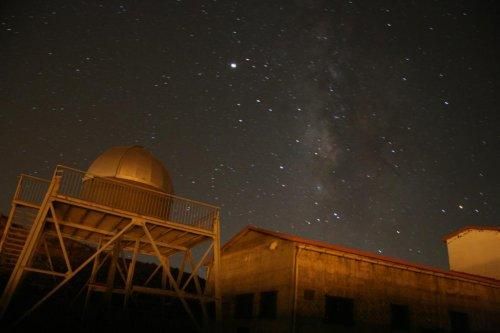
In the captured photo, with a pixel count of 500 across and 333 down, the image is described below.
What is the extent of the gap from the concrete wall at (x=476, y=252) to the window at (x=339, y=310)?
1454 centimetres

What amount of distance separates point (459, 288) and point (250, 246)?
33.2 ft

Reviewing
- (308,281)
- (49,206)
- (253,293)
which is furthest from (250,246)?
(49,206)

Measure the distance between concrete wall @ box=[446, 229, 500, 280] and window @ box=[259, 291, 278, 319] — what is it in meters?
16.9

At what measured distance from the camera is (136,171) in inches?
664

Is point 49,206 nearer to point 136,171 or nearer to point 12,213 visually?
point 12,213

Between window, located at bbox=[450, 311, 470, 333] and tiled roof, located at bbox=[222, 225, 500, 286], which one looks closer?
tiled roof, located at bbox=[222, 225, 500, 286]

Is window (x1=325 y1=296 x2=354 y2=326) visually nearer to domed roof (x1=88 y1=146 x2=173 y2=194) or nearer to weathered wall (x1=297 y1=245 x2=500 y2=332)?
weathered wall (x1=297 y1=245 x2=500 y2=332)

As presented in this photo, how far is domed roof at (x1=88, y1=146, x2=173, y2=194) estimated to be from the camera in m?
16.7

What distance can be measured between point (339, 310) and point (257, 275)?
3.80 m

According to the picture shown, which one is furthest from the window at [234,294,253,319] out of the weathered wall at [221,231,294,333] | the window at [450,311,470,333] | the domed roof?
the window at [450,311,470,333]

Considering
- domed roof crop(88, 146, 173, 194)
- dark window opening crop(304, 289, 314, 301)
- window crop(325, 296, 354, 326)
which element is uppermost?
domed roof crop(88, 146, 173, 194)

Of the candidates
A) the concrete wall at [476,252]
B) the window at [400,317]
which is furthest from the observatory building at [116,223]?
the concrete wall at [476,252]

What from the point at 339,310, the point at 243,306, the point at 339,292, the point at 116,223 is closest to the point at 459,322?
the point at 339,310

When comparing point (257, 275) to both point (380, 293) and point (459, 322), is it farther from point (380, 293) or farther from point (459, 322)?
point (459, 322)
